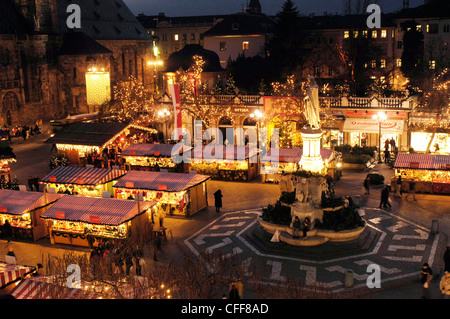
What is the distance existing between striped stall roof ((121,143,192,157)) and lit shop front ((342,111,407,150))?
41.6ft

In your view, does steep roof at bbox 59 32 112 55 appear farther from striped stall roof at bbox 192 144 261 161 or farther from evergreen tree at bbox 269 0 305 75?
striped stall roof at bbox 192 144 261 161

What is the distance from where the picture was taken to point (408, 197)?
91.9 ft

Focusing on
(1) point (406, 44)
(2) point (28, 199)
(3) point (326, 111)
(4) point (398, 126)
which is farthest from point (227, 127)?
(1) point (406, 44)

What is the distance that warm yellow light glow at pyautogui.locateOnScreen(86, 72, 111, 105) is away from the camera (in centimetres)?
6191

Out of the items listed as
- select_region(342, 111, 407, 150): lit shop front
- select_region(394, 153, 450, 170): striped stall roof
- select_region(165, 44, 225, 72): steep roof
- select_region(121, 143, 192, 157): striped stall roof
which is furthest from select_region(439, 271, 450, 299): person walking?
select_region(165, 44, 225, 72): steep roof

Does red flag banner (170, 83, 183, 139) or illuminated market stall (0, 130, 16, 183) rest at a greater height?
red flag banner (170, 83, 183, 139)

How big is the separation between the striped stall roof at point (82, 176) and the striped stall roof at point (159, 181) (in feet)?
3.28

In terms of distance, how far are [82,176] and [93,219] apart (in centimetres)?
670

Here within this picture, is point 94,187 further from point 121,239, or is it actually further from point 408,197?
point 408,197

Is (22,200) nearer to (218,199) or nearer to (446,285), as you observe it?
(218,199)

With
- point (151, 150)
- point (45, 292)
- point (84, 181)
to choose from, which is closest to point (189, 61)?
point (151, 150)

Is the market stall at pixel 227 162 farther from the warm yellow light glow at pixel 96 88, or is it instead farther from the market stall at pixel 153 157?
the warm yellow light glow at pixel 96 88

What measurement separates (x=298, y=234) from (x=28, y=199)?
40.7 ft

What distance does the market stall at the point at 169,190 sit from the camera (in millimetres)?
25922
